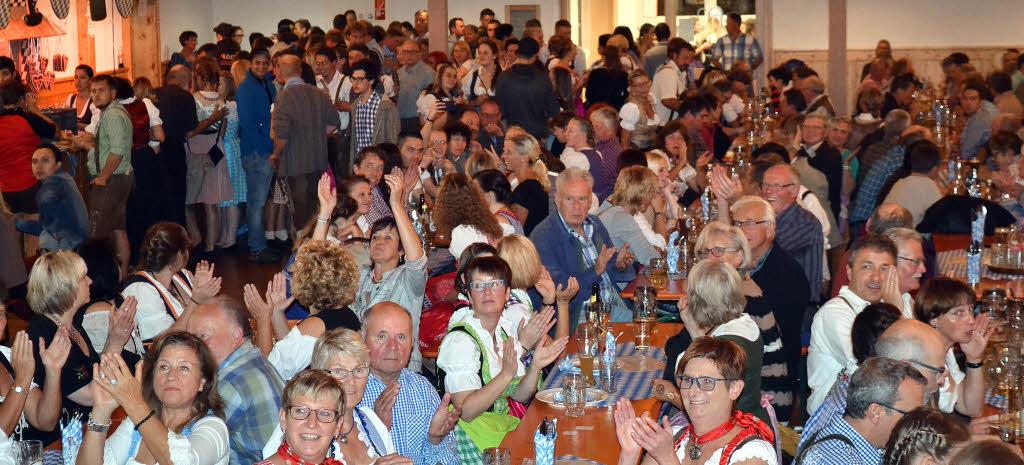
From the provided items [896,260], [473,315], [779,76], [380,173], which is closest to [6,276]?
[380,173]

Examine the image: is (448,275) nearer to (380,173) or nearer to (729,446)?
(380,173)

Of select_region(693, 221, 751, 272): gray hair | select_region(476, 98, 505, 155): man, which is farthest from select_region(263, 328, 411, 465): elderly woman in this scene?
select_region(476, 98, 505, 155): man

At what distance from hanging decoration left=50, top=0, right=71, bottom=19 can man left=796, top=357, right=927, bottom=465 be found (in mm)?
12222

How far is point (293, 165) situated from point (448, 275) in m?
3.43

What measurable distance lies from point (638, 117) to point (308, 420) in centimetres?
730

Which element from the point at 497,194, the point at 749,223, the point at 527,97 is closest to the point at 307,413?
the point at 749,223

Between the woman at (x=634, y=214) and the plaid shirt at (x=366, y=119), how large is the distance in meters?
3.22

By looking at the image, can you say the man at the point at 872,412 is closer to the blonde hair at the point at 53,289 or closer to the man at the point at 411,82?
the blonde hair at the point at 53,289

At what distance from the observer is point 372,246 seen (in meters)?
5.26

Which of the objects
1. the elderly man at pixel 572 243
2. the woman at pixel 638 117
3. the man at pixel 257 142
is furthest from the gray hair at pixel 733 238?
the man at pixel 257 142

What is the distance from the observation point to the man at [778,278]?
488 centimetres

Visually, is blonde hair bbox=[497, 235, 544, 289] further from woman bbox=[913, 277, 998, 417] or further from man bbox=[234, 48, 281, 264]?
man bbox=[234, 48, 281, 264]

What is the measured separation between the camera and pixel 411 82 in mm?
11164

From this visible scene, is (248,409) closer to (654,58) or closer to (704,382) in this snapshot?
(704,382)
